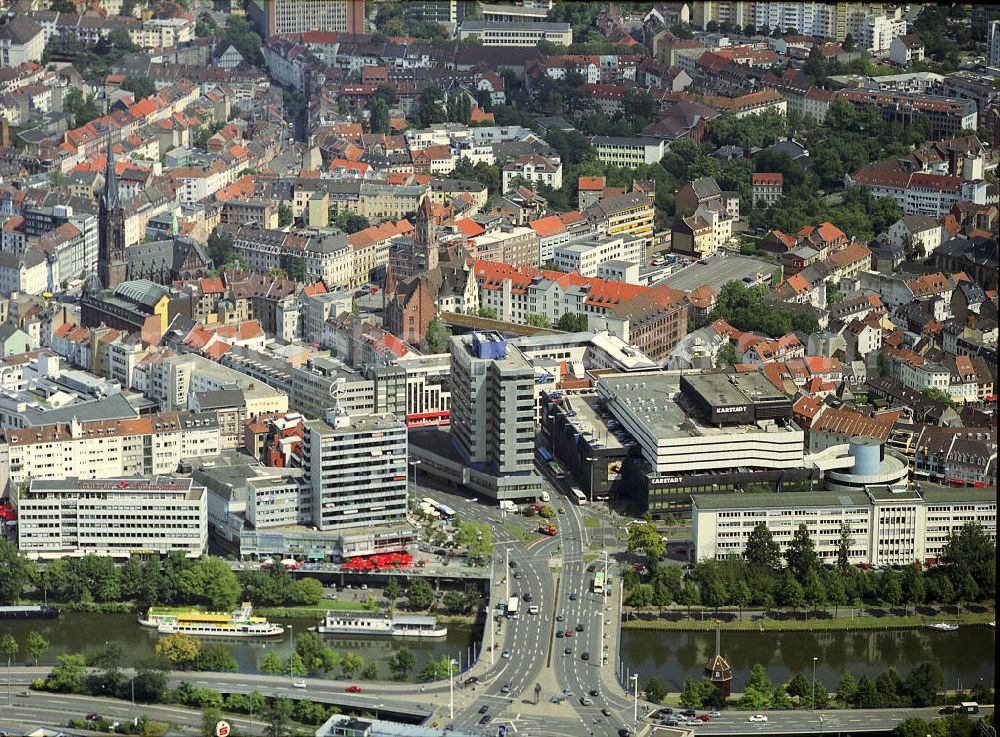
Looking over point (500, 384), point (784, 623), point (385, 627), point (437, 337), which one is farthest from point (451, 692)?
point (437, 337)

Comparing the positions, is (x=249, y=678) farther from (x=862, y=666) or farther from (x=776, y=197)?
(x=776, y=197)

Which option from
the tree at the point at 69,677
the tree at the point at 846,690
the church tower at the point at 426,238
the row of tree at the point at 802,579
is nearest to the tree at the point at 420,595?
the row of tree at the point at 802,579

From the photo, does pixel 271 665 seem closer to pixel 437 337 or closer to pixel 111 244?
pixel 437 337

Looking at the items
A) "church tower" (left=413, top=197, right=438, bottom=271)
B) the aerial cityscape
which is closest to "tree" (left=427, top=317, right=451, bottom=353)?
the aerial cityscape

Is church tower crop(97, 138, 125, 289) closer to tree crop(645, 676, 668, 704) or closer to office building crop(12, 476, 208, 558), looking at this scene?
office building crop(12, 476, 208, 558)

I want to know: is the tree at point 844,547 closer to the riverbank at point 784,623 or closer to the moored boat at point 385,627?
the riverbank at point 784,623

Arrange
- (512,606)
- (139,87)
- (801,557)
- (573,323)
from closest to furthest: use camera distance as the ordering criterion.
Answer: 1. (512,606)
2. (801,557)
3. (573,323)
4. (139,87)
